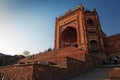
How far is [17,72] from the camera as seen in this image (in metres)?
10.1

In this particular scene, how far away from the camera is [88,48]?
24.3 m

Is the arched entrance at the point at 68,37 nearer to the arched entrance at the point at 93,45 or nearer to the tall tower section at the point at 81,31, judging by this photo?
the tall tower section at the point at 81,31

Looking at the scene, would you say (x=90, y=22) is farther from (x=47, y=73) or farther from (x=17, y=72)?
(x=17, y=72)

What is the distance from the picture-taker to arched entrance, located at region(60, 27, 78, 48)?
99.8 feet

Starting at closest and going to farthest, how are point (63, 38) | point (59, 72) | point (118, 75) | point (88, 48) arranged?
point (118, 75) < point (59, 72) < point (88, 48) < point (63, 38)

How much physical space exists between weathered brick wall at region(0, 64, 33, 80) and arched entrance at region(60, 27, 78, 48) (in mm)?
19095

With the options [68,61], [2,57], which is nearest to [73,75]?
[68,61]

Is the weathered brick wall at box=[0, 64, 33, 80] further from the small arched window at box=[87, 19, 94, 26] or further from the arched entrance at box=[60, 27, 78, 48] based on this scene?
the small arched window at box=[87, 19, 94, 26]

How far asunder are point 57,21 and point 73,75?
21518 millimetres

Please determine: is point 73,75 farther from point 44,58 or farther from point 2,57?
point 2,57

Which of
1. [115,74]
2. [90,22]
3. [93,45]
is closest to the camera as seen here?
[115,74]

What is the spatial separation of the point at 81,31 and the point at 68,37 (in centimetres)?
664

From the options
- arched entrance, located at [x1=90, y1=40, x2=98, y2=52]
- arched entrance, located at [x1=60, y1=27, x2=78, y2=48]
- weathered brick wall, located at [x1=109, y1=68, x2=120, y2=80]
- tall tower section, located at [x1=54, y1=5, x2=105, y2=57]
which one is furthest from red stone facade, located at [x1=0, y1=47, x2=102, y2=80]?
arched entrance, located at [x1=60, y1=27, x2=78, y2=48]

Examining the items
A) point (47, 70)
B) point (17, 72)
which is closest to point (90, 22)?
point (47, 70)
